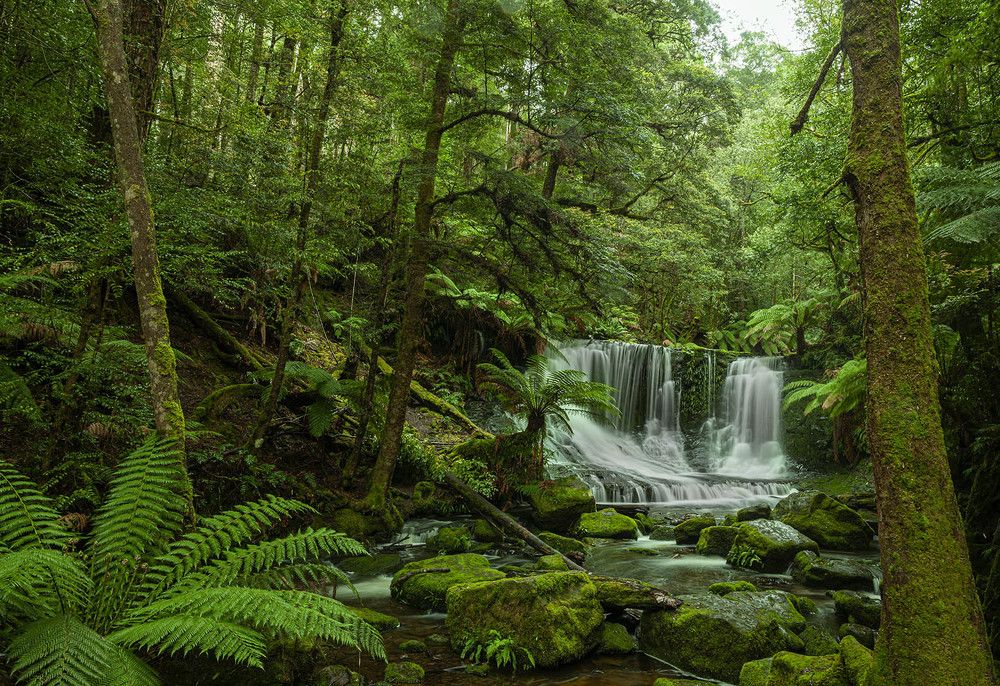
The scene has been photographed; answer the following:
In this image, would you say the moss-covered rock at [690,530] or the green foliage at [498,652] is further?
the moss-covered rock at [690,530]

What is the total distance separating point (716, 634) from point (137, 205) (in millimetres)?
5237

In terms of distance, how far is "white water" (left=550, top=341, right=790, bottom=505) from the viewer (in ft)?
38.1

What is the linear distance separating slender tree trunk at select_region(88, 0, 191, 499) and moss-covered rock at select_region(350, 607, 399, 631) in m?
1.74

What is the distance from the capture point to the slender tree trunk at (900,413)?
253cm

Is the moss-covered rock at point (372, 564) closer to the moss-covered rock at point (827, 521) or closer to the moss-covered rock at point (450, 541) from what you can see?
the moss-covered rock at point (450, 541)

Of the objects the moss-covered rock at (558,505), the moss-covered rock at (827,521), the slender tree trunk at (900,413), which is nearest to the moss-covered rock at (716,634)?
the slender tree trunk at (900,413)

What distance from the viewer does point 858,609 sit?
5305 mm

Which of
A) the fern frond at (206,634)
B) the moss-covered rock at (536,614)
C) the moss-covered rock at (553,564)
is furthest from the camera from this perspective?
the moss-covered rock at (553,564)

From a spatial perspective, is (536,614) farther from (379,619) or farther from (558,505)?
(558,505)

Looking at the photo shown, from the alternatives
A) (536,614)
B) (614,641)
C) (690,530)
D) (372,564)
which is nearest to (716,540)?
(690,530)

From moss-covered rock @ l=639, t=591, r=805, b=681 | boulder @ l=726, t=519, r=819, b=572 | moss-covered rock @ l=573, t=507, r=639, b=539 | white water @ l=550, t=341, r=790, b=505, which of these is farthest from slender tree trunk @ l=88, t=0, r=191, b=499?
white water @ l=550, t=341, r=790, b=505

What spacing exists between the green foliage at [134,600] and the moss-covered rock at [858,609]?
4675mm

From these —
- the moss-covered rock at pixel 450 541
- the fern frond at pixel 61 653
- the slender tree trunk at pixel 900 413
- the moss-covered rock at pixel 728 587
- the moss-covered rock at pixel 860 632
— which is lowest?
the moss-covered rock at pixel 450 541

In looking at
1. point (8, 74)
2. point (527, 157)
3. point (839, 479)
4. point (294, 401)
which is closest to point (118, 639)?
point (8, 74)
